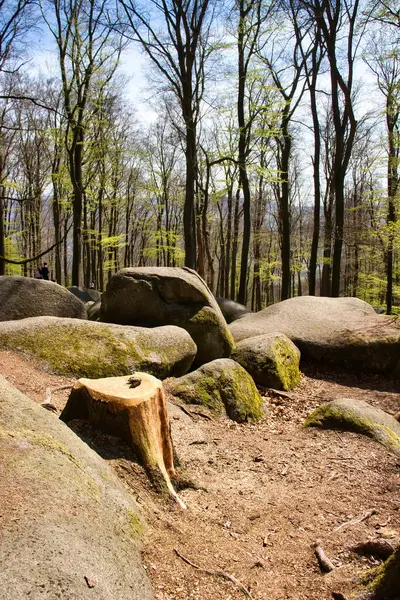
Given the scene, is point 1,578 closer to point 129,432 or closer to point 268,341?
point 129,432

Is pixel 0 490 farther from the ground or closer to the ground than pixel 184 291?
closer to the ground

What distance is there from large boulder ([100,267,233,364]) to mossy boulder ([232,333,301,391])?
0.39m

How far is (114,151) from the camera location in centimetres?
2247

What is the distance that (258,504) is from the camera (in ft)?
12.7

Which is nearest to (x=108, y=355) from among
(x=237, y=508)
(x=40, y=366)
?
(x=40, y=366)

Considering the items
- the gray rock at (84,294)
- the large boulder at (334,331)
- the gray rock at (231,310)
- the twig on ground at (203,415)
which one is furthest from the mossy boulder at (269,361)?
the gray rock at (84,294)

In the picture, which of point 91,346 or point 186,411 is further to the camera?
point 91,346

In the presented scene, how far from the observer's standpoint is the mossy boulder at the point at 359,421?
5352 mm

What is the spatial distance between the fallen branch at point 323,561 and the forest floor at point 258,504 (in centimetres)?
4

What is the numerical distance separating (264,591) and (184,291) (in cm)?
613

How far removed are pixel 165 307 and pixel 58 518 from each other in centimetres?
623

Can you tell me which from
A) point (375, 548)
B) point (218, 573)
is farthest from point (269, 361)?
point (218, 573)

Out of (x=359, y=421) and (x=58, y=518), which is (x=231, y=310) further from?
(x=58, y=518)

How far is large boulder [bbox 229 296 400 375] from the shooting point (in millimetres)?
9500
